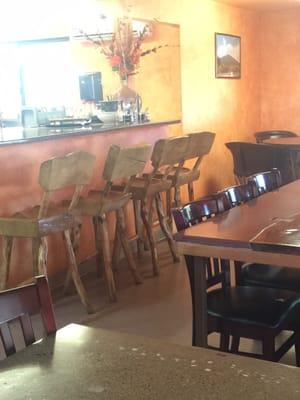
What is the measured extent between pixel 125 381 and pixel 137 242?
3.55 m

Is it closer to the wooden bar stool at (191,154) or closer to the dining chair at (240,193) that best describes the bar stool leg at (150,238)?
the wooden bar stool at (191,154)

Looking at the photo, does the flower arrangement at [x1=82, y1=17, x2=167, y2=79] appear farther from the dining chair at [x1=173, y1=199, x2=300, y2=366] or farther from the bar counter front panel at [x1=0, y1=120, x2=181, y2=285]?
the dining chair at [x1=173, y1=199, x2=300, y2=366]

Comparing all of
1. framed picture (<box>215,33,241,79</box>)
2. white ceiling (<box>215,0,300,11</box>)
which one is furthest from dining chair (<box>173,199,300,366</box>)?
white ceiling (<box>215,0,300,11</box>)

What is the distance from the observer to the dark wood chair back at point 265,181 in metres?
2.98

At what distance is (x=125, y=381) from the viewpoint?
113 centimetres

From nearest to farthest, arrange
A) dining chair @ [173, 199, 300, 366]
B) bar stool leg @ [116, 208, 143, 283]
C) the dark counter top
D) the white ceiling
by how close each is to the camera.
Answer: dining chair @ [173, 199, 300, 366] → the dark counter top → bar stool leg @ [116, 208, 143, 283] → the white ceiling

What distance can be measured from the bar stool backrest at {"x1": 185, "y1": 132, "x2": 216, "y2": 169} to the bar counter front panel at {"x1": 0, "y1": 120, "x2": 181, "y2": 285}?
1.72 ft

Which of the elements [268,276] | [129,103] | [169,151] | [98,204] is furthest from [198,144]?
[268,276]

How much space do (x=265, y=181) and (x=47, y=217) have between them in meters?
1.25

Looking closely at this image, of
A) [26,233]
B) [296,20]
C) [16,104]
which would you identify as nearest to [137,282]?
[26,233]

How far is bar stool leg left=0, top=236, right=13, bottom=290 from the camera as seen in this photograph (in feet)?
10.8

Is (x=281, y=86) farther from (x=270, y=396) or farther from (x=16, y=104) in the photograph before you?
(x=270, y=396)

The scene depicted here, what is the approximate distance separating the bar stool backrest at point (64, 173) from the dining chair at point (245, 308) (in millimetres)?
1060

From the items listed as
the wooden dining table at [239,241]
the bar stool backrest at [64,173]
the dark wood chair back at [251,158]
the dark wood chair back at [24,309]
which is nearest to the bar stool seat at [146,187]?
the bar stool backrest at [64,173]
